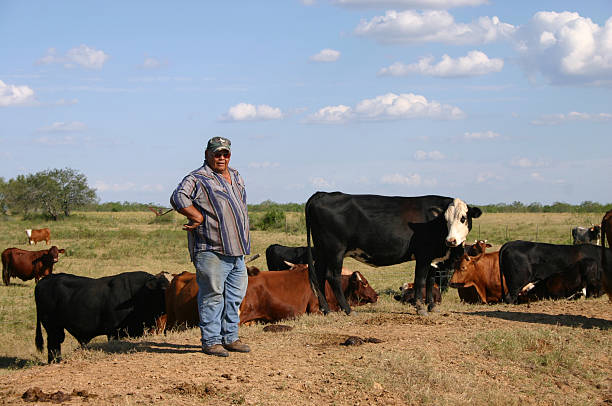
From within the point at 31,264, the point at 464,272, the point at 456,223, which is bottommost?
the point at 31,264

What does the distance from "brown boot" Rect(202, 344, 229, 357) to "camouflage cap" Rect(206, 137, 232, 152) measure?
2.06 metres

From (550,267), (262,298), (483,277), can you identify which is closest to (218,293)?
(262,298)

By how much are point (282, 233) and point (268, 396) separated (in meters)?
38.4

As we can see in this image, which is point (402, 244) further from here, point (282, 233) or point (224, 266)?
point (282, 233)

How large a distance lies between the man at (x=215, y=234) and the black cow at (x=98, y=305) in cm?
347

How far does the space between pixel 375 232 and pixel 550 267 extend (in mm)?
4245

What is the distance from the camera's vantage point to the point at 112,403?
567 cm

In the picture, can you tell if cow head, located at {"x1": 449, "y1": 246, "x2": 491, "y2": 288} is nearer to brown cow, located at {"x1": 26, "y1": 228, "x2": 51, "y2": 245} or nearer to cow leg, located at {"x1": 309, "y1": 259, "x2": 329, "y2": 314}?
cow leg, located at {"x1": 309, "y1": 259, "x2": 329, "y2": 314}

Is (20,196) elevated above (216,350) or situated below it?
above

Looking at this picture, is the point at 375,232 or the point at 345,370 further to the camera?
the point at 375,232

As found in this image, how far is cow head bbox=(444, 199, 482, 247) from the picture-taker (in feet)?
33.9

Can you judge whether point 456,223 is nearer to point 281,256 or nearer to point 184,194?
point 184,194

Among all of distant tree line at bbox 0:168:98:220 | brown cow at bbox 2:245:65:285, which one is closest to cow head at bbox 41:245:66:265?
brown cow at bbox 2:245:65:285

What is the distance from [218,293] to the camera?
702 centimetres
